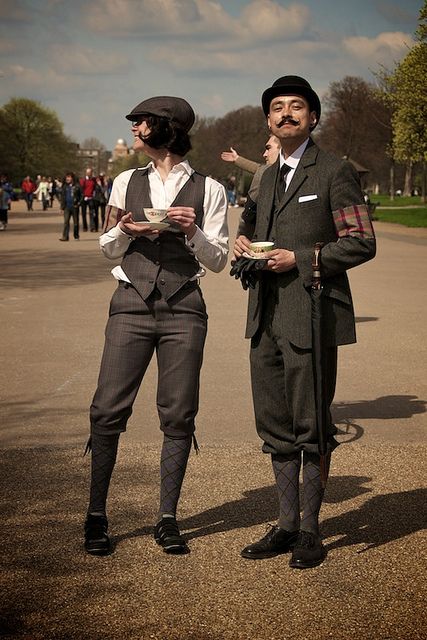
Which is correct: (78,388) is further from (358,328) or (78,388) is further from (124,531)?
(358,328)

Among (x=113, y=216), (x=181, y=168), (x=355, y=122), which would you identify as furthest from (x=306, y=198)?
(x=355, y=122)

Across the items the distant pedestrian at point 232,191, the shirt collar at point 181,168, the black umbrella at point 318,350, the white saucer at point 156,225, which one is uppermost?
the shirt collar at point 181,168

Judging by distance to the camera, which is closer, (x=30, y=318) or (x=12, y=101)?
(x=30, y=318)

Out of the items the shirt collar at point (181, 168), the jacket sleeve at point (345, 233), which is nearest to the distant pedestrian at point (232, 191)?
the shirt collar at point (181, 168)

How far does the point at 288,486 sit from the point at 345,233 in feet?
3.67

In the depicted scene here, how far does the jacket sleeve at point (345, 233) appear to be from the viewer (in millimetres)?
4652

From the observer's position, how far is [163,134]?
4.96 metres

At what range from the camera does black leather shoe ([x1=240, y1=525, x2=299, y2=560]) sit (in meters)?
4.87

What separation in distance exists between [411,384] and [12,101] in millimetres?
118901

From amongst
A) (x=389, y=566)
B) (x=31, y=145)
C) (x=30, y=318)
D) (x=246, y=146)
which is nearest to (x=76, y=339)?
(x=30, y=318)

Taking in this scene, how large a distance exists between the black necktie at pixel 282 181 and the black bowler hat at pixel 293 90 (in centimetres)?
29

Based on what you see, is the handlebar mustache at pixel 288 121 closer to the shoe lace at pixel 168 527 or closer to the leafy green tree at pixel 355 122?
the shoe lace at pixel 168 527

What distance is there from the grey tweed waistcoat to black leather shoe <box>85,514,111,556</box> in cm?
100

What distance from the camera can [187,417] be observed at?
5.02 metres
